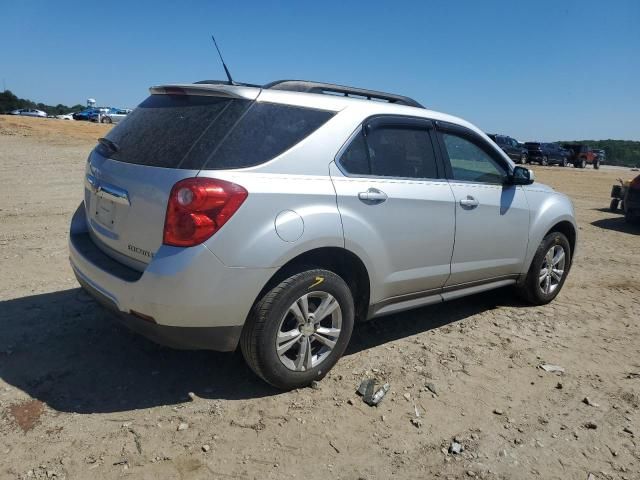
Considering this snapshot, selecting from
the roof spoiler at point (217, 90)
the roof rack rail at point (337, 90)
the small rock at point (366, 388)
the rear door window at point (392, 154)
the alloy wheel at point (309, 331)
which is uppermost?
the roof rack rail at point (337, 90)

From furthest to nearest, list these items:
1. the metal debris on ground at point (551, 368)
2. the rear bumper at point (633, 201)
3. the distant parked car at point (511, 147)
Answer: the distant parked car at point (511, 147)
the rear bumper at point (633, 201)
the metal debris on ground at point (551, 368)

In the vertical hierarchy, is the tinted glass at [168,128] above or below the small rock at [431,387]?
above

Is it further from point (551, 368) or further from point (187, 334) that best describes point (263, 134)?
point (551, 368)

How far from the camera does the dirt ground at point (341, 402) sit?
2.71 m

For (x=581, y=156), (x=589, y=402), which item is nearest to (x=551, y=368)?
(x=589, y=402)

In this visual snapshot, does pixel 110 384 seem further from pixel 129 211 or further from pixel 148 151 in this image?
pixel 148 151

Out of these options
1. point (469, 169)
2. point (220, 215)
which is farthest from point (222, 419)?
point (469, 169)

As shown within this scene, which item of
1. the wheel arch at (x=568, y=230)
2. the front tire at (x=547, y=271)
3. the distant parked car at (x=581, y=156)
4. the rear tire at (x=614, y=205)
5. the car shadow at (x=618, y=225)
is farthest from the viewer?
the distant parked car at (x=581, y=156)

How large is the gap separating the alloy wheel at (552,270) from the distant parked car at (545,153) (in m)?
37.4

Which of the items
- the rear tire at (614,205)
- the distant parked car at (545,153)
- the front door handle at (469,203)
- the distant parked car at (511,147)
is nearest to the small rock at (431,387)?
the front door handle at (469,203)

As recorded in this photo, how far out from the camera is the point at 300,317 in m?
3.23

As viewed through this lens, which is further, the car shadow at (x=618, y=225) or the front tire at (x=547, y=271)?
the car shadow at (x=618, y=225)

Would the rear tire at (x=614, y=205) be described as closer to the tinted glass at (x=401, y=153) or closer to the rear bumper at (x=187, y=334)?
the tinted glass at (x=401, y=153)

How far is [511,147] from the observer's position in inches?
1428
